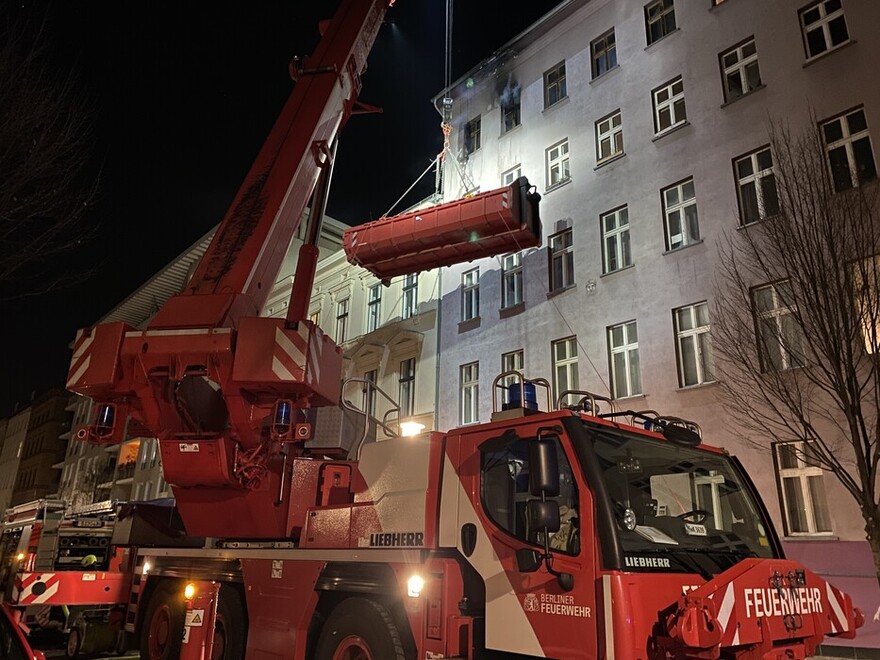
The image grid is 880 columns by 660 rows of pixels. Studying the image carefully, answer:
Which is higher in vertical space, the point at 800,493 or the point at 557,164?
the point at 557,164

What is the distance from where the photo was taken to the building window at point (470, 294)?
18.0 meters

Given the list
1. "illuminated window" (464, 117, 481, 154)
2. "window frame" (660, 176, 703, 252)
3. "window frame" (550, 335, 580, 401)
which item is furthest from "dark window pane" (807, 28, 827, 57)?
"illuminated window" (464, 117, 481, 154)

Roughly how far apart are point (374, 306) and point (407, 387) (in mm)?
3702

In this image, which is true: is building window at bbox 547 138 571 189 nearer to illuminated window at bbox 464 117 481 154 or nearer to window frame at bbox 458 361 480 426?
A: illuminated window at bbox 464 117 481 154

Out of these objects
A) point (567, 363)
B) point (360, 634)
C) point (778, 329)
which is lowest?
point (360, 634)

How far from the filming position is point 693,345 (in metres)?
12.7

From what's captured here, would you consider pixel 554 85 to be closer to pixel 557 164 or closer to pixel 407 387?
pixel 557 164

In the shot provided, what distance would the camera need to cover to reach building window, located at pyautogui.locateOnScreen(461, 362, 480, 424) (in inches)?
664

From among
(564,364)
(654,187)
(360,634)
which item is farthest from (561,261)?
(360,634)

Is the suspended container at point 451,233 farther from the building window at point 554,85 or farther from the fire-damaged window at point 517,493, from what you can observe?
the fire-damaged window at point 517,493

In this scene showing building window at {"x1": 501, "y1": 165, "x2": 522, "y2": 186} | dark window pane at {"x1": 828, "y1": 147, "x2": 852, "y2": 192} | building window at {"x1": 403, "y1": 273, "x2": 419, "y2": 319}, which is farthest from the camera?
building window at {"x1": 403, "y1": 273, "x2": 419, "y2": 319}

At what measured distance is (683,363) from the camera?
12.8 metres

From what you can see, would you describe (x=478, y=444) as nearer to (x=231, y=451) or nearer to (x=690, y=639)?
(x=690, y=639)

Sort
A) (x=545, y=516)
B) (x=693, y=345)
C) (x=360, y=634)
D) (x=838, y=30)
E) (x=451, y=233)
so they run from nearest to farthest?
(x=545, y=516), (x=360, y=634), (x=838, y=30), (x=693, y=345), (x=451, y=233)
